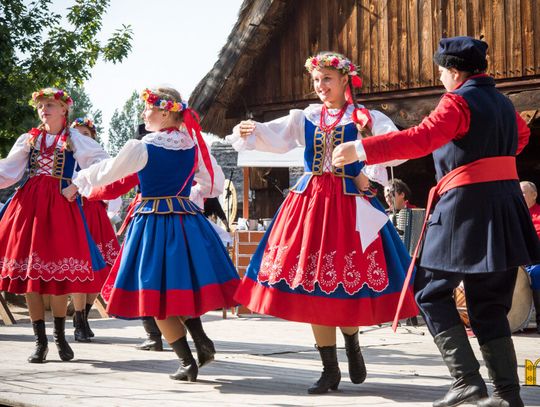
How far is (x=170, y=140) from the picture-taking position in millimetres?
4641

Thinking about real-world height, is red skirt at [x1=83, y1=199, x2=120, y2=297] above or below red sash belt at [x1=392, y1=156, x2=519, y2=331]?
below

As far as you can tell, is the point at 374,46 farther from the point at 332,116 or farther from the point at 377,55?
the point at 332,116

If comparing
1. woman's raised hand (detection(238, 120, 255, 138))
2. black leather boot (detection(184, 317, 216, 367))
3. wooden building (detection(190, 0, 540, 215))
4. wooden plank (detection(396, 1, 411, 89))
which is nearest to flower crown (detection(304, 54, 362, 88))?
woman's raised hand (detection(238, 120, 255, 138))

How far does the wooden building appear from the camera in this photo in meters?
9.25

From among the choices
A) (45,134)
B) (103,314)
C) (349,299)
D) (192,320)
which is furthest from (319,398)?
(103,314)

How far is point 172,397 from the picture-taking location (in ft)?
13.2

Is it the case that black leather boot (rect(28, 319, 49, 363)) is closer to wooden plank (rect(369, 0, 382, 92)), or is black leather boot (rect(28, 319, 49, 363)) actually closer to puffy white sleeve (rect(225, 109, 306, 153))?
puffy white sleeve (rect(225, 109, 306, 153))

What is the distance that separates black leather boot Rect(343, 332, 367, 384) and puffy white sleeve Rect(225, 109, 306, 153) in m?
1.03

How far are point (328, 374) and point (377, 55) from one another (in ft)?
22.2

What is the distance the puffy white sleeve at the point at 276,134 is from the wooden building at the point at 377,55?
16.3 ft

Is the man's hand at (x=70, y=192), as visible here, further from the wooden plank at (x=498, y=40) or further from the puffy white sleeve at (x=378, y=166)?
the wooden plank at (x=498, y=40)

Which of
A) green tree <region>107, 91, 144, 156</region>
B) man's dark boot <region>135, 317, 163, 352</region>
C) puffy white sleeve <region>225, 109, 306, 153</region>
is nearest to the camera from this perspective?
puffy white sleeve <region>225, 109, 306, 153</region>

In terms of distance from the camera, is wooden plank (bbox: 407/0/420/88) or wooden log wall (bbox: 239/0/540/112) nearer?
wooden log wall (bbox: 239/0/540/112)

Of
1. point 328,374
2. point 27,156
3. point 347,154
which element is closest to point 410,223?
point 27,156
